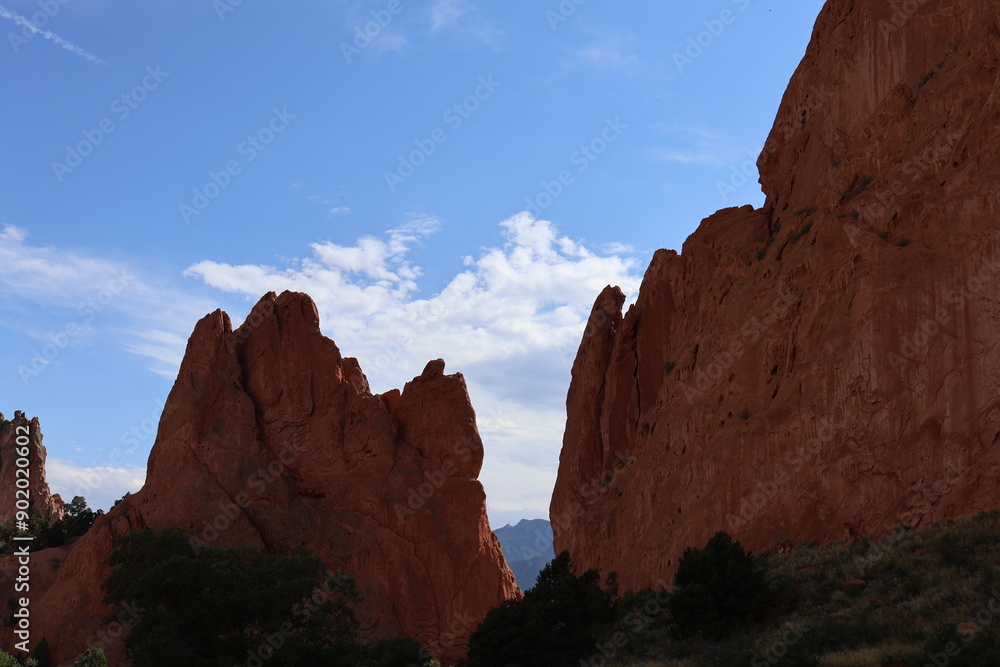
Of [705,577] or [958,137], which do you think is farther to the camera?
[958,137]

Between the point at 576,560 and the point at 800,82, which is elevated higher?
the point at 800,82

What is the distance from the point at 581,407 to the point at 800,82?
70.7ft

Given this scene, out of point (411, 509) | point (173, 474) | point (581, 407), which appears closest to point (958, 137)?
point (581, 407)

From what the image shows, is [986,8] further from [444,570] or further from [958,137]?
[444,570]

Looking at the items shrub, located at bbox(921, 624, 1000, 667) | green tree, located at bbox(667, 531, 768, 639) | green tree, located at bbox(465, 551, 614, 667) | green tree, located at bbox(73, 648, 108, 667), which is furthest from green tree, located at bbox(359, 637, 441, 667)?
shrub, located at bbox(921, 624, 1000, 667)

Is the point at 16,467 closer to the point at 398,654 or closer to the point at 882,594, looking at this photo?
the point at 398,654

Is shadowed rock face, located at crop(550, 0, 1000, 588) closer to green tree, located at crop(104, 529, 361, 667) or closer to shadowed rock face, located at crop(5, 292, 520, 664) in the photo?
shadowed rock face, located at crop(5, 292, 520, 664)

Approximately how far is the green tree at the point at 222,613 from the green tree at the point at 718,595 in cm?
1071

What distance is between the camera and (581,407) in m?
53.3

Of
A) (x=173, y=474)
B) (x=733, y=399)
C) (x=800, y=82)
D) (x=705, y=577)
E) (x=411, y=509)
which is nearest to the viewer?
(x=705, y=577)

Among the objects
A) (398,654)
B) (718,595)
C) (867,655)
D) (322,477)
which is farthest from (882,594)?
(322,477)

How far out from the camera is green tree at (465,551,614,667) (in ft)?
82.1

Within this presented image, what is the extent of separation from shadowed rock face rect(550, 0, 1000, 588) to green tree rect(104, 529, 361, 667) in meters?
16.6

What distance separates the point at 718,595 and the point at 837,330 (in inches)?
564
